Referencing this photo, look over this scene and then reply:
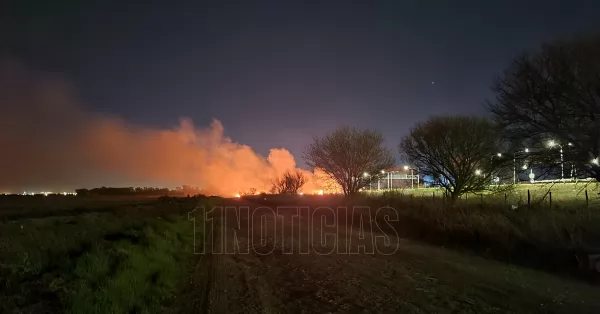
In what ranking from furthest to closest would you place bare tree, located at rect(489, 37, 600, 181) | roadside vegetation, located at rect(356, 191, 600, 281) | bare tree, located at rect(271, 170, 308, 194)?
1. bare tree, located at rect(271, 170, 308, 194)
2. bare tree, located at rect(489, 37, 600, 181)
3. roadside vegetation, located at rect(356, 191, 600, 281)

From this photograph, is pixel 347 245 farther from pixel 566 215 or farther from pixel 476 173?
pixel 476 173

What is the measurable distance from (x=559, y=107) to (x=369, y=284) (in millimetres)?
14162

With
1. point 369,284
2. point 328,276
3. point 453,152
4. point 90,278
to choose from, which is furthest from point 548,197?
point 90,278

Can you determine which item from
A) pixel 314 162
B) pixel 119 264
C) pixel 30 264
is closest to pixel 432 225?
pixel 119 264

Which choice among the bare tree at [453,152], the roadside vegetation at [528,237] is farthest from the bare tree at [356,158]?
the roadside vegetation at [528,237]

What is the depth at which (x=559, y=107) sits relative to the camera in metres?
17.5

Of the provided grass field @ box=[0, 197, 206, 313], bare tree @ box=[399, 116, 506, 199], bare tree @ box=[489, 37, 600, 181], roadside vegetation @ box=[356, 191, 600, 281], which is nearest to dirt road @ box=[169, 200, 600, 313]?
grass field @ box=[0, 197, 206, 313]

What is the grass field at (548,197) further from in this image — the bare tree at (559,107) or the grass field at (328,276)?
the grass field at (328,276)

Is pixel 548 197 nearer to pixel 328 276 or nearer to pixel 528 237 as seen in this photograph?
pixel 528 237

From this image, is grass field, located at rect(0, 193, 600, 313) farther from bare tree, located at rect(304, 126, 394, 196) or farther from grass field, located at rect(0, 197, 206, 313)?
bare tree, located at rect(304, 126, 394, 196)

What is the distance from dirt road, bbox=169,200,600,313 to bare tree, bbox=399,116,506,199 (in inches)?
874

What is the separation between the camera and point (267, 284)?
29.9 ft

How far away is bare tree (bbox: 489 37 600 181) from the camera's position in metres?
16.4

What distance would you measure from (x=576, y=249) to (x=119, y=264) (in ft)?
39.9
